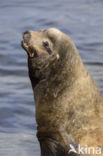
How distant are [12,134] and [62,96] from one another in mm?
2387

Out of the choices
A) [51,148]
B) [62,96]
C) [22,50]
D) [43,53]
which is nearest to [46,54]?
[43,53]

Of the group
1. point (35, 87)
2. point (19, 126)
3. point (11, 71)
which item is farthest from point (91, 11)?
point (35, 87)

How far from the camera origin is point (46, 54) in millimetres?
7934

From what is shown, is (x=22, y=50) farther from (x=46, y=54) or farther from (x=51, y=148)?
(x=51, y=148)

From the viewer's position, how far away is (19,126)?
10422mm

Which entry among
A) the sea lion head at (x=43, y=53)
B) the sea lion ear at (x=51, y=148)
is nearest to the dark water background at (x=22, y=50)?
the sea lion ear at (x=51, y=148)

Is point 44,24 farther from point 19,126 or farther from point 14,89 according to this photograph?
point 19,126

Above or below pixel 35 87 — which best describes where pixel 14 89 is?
below

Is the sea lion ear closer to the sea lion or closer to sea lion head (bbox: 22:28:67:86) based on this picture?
the sea lion

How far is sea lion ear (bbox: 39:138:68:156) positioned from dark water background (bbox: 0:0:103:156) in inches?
55.2

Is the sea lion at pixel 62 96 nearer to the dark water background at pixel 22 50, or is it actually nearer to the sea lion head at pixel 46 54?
the sea lion head at pixel 46 54

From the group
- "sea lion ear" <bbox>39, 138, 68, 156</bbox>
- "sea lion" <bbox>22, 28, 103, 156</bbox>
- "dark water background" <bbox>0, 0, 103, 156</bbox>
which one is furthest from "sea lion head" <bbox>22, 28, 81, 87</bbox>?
"dark water background" <bbox>0, 0, 103, 156</bbox>

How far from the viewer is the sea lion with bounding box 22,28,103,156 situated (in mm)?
7727

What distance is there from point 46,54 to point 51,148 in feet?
3.58
